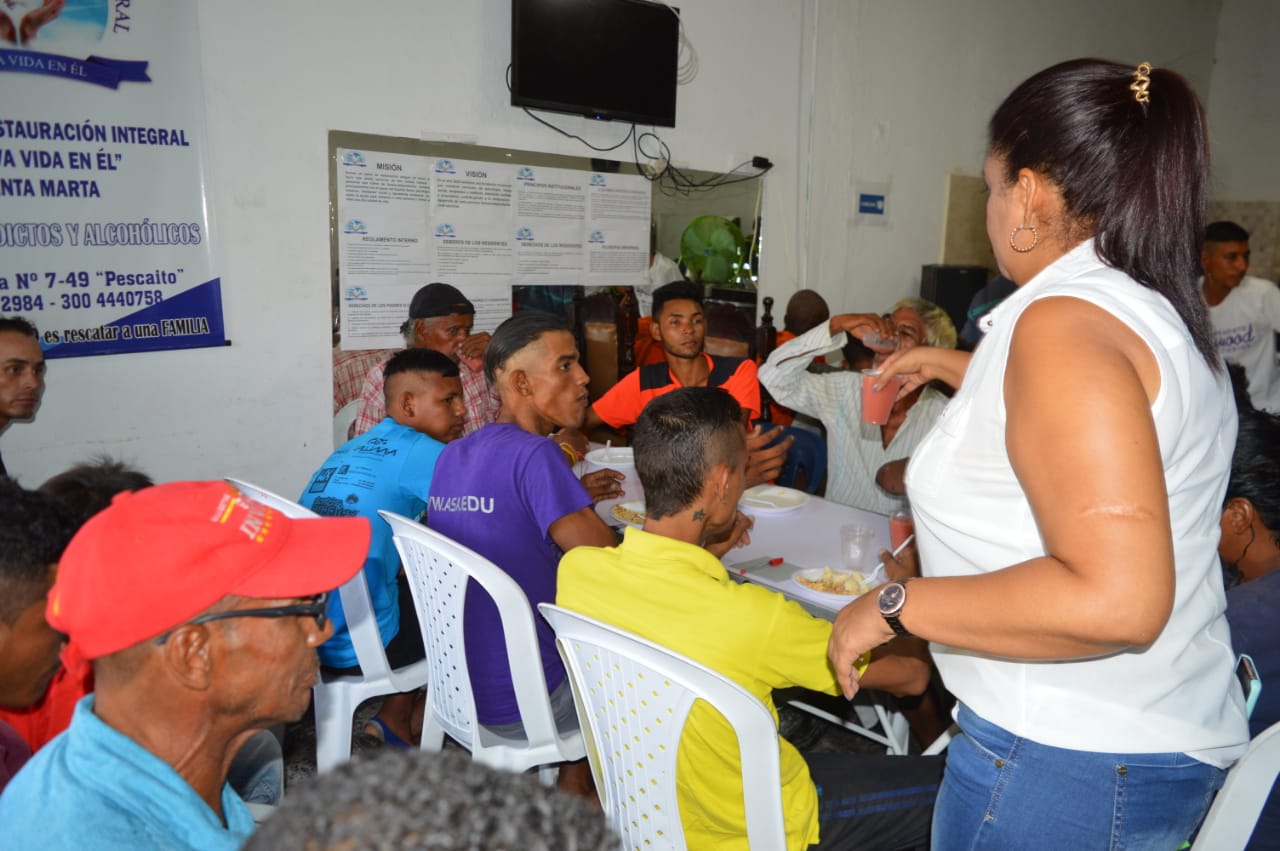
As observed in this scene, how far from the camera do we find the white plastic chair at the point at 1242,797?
3.94ft

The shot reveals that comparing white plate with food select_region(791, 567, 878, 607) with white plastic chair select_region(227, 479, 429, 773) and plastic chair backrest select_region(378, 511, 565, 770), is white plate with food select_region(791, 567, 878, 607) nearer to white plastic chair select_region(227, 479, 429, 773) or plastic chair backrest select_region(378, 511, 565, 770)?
plastic chair backrest select_region(378, 511, 565, 770)

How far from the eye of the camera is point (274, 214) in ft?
13.0

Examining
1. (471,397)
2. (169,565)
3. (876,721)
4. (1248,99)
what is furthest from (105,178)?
(1248,99)

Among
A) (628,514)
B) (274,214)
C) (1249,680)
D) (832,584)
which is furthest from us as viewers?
(274,214)

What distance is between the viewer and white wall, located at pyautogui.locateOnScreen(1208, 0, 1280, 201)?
25.9 feet

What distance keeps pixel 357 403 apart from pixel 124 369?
998 mm

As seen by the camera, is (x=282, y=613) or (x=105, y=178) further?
(x=105, y=178)

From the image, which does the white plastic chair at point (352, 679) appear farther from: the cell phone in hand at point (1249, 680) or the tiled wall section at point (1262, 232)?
the tiled wall section at point (1262, 232)

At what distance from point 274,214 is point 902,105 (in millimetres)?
A: 4449

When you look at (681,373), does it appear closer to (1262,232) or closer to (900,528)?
(900,528)

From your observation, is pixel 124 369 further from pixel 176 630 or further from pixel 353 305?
pixel 176 630

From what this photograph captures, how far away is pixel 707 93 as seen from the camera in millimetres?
5320

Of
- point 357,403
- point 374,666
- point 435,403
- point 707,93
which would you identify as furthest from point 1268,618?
point 707,93

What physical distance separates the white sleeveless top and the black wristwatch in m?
0.10
